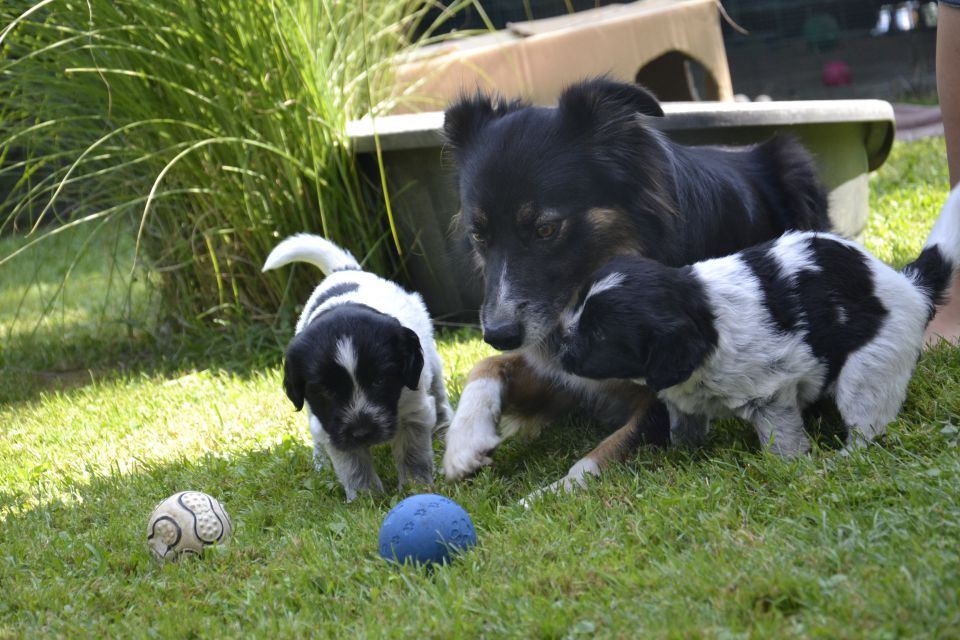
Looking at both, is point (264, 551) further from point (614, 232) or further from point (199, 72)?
point (199, 72)

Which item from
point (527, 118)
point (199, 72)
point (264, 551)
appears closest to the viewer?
point (264, 551)

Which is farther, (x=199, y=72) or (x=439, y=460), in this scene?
(x=199, y=72)

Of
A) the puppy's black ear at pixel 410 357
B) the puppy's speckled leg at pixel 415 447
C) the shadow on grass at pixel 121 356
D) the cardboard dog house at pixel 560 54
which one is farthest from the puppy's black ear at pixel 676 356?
the cardboard dog house at pixel 560 54

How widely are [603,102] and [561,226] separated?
51 cm

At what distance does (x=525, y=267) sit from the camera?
3.74 meters

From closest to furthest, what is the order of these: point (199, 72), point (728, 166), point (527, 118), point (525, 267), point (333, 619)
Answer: point (333, 619) < point (525, 267) < point (527, 118) < point (728, 166) < point (199, 72)

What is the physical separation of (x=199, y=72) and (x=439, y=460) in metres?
3.05

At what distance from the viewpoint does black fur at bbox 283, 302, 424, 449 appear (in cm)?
370

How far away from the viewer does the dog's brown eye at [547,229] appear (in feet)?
12.4

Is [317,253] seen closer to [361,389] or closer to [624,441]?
[361,389]

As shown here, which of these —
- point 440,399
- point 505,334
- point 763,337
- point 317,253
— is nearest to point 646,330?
point 763,337

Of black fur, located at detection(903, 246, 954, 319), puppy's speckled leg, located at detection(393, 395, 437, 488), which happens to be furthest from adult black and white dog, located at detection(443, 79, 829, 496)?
black fur, located at detection(903, 246, 954, 319)

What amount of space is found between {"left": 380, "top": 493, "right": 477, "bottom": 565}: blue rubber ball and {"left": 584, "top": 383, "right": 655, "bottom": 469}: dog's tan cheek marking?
0.69m

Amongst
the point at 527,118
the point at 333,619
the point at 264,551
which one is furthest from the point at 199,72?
the point at 333,619
